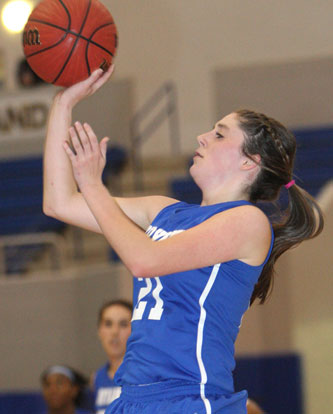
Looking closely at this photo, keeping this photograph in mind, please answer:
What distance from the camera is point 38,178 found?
29.8ft

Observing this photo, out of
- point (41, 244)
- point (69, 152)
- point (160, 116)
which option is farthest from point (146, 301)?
point (160, 116)

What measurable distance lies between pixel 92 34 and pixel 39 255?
5.73m

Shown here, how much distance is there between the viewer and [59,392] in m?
5.79

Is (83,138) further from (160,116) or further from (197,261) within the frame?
(160,116)

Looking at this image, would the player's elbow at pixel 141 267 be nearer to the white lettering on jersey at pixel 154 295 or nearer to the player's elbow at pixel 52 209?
the white lettering on jersey at pixel 154 295

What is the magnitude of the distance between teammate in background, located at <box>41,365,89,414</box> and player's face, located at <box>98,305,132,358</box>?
129 centimetres

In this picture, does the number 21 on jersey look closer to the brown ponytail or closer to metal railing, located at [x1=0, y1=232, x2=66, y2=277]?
the brown ponytail

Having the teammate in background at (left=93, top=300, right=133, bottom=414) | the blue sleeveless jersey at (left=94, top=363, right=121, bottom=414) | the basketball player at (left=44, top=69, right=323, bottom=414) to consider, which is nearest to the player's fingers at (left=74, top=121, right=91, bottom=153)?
the basketball player at (left=44, top=69, right=323, bottom=414)

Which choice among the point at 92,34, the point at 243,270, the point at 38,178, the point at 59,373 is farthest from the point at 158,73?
the point at 243,270

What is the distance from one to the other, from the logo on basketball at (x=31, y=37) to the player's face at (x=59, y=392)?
361 cm

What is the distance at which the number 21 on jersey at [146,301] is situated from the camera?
2207 mm

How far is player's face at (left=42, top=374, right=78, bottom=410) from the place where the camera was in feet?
18.9

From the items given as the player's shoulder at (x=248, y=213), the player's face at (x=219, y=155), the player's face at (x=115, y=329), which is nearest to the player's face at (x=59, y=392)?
the player's face at (x=115, y=329)

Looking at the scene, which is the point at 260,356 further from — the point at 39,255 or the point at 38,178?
the point at 38,178
